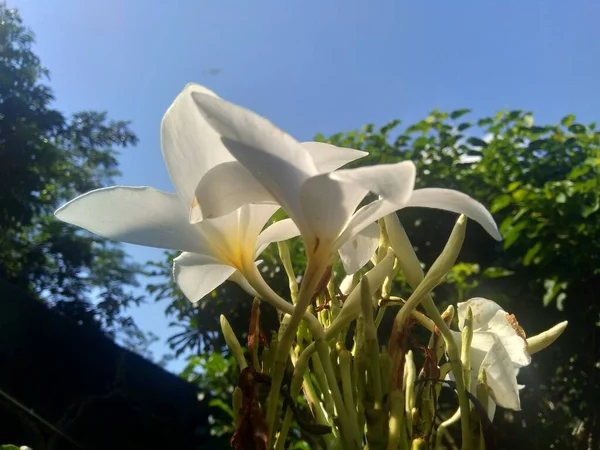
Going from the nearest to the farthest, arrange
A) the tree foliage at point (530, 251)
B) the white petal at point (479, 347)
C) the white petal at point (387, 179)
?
the white petal at point (387, 179)
the white petal at point (479, 347)
the tree foliage at point (530, 251)

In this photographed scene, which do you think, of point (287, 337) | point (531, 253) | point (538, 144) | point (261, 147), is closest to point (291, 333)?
point (287, 337)

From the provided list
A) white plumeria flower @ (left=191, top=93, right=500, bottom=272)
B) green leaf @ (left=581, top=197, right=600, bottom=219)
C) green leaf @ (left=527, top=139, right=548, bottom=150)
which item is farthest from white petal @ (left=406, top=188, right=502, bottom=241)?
green leaf @ (left=527, top=139, right=548, bottom=150)

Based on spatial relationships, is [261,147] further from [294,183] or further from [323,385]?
[323,385]

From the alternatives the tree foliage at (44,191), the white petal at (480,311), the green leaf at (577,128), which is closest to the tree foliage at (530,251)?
the green leaf at (577,128)

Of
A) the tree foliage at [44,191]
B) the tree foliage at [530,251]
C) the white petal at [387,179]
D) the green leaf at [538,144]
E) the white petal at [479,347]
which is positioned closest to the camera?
the white petal at [387,179]

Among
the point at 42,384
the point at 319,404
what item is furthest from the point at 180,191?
the point at 42,384

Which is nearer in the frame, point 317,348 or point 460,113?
point 317,348

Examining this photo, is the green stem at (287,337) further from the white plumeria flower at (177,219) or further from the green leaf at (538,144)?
the green leaf at (538,144)

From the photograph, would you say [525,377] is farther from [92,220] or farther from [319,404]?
[92,220]
